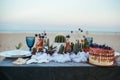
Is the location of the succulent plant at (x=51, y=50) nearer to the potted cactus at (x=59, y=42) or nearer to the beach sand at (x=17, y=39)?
the potted cactus at (x=59, y=42)

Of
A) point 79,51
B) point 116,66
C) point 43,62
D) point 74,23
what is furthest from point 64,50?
point 74,23

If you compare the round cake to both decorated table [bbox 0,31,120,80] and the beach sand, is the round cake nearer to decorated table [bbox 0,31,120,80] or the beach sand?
decorated table [bbox 0,31,120,80]

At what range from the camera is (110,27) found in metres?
2.79

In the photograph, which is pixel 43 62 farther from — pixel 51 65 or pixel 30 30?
pixel 30 30

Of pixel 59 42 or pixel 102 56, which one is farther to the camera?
pixel 59 42
